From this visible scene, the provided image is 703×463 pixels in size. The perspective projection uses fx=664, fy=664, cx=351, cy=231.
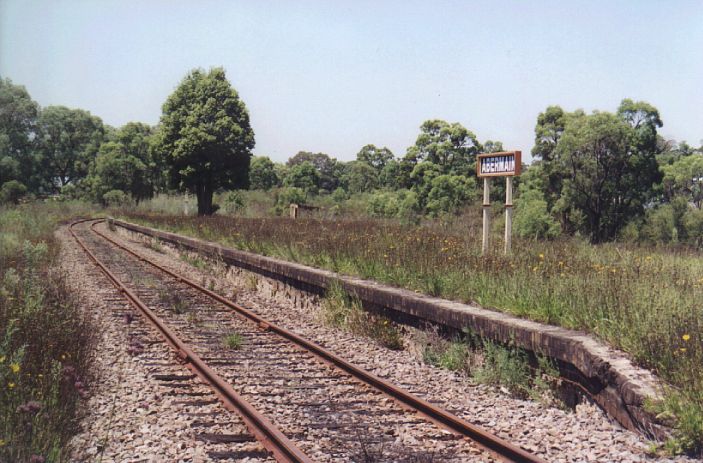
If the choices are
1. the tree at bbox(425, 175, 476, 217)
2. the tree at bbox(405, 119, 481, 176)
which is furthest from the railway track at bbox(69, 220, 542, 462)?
the tree at bbox(405, 119, 481, 176)

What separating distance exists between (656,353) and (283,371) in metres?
3.77

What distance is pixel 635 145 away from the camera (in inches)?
1153

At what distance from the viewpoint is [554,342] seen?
591 cm

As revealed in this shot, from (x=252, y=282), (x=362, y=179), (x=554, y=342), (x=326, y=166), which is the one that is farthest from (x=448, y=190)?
(x=326, y=166)

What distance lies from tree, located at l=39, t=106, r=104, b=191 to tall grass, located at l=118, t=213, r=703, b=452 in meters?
71.7

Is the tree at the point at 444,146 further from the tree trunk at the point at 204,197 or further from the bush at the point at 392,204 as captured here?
the tree trunk at the point at 204,197

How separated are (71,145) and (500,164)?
264 feet

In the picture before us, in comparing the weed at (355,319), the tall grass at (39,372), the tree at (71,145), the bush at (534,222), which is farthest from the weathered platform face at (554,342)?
the tree at (71,145)

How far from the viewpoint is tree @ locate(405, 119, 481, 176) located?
6056 cm

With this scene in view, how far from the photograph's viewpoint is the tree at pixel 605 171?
29109mm

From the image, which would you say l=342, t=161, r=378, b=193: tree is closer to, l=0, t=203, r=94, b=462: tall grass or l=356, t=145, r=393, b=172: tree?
l=356, t=145, r=393, b=172: tree

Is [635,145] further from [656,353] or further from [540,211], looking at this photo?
[656,353]

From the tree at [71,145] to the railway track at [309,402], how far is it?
73509 millimetres

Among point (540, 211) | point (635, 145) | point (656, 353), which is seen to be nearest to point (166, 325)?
point (656, 353)
